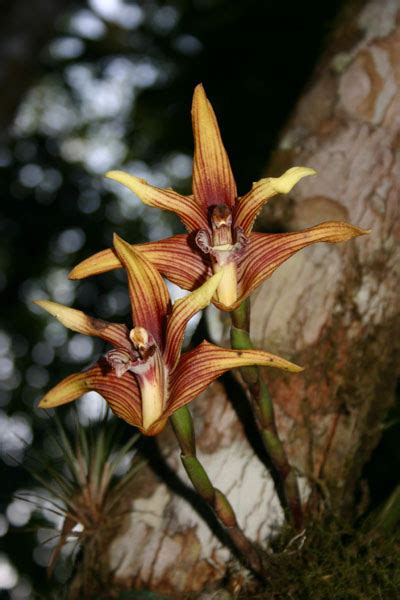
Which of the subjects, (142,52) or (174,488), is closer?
(174,488)

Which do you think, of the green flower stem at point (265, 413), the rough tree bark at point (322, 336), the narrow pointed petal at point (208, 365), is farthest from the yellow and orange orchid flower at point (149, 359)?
the rough tree bark at point (322, 336)

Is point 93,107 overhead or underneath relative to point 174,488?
overhead

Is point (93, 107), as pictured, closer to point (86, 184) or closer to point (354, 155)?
point (86, 184)

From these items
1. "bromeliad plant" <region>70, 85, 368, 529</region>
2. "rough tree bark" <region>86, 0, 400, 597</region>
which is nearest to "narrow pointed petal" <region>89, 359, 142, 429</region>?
"bromeliad plant" <region>70, 85, 368, 529</region>

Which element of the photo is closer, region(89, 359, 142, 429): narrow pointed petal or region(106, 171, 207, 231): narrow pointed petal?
region(89, 359, 142, 429): narrow pointed petal

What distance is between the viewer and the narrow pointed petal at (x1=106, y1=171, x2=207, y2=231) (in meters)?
1.33

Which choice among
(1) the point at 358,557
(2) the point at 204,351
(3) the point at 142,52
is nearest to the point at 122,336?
(2) the point at 204,351

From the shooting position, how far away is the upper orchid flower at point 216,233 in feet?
4.14

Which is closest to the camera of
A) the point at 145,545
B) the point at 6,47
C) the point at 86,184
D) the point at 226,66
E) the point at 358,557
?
the point at 358,557

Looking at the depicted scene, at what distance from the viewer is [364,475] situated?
250 cm

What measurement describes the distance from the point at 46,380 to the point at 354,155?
4.25 metres

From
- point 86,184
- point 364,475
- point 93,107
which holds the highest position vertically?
point 93,107

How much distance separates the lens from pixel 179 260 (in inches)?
54.4

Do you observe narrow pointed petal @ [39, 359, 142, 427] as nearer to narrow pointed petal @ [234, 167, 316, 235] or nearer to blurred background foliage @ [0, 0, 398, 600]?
narrow pointed petal @ [234, 167, 316, 235]
